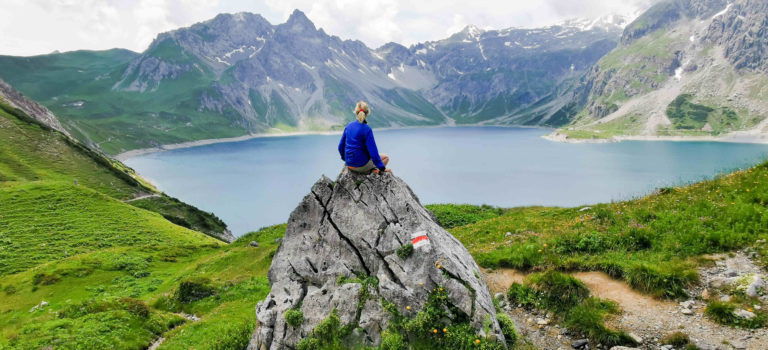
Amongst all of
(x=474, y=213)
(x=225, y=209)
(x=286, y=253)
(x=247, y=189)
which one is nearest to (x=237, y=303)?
(x=286, y=253)

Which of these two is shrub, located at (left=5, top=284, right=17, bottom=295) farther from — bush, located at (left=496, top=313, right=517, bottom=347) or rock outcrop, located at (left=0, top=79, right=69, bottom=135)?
rock outcrop, located at (left=0, top=79, right=69, bottom=135)

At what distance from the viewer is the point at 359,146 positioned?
12578mm

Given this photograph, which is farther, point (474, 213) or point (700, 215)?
point (474, 213)

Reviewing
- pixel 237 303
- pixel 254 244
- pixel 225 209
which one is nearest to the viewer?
pixel 237 303

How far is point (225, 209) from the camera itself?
116 meters

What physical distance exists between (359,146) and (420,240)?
3839mm

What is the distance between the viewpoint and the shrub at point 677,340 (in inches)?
352

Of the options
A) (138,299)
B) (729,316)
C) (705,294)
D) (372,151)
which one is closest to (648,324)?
(729,316)

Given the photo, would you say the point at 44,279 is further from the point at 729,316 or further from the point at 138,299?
the point at 729,316

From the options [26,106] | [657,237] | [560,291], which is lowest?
[560,291]

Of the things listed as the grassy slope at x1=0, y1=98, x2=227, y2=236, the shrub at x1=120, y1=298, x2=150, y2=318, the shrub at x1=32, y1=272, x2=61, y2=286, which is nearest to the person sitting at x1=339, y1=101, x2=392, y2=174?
the shrub at x1=120, y1=298, x2=150, y2=318

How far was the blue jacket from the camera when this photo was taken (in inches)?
488

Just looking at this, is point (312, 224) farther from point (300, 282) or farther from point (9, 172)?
point (9, 172)

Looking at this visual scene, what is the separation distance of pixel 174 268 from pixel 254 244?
10015 millimetres
